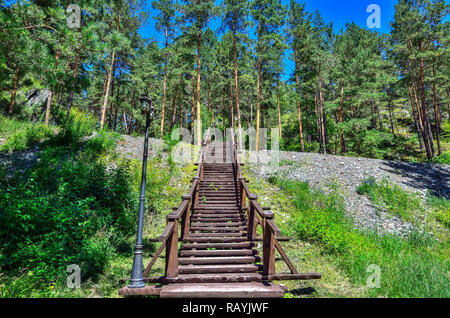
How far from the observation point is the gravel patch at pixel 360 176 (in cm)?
884

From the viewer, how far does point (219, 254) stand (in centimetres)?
529

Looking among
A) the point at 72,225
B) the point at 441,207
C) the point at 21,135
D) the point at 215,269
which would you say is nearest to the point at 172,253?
the point at 215,269

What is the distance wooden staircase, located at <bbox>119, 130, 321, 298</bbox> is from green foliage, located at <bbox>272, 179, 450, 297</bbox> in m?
→ 1.96

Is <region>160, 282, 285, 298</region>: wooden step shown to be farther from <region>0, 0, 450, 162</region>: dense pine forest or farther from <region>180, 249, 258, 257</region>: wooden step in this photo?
<region>0, 0, 450, 162</region>: dense pine forest

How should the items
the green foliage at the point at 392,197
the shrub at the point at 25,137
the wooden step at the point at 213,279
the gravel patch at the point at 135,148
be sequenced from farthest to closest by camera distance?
the gravel patch at the point at 135,148, the shrub at the point at 25,137, the green foliage at the point at 392,197, the wooden step at the point at 213,279

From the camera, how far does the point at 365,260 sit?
5.40 metres

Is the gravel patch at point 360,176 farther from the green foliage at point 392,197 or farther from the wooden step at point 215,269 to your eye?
the wooden step at point 215,269

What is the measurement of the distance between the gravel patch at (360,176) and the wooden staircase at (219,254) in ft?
16.3

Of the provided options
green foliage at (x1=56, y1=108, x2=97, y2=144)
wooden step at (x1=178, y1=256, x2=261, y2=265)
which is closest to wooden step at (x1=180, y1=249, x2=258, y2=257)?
wooden step at (x1=178, y1=256, x2=261, y2=265)

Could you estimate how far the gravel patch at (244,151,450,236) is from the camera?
8.84 meters

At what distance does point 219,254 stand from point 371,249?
15.9 feet

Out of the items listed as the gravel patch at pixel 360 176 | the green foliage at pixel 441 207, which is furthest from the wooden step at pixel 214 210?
the green foliage at pixel 441 207

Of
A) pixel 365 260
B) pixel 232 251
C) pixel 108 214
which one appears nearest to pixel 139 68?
pixel 108 214

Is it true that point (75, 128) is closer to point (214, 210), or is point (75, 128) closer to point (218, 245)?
point (214, 210)
